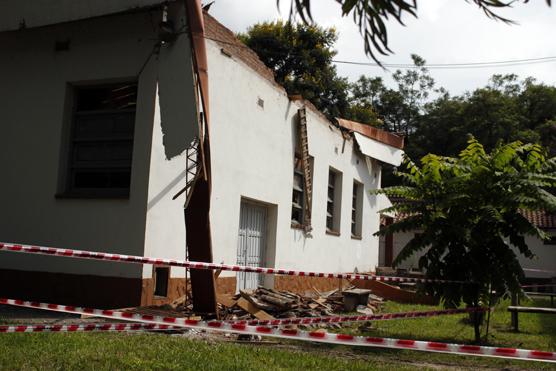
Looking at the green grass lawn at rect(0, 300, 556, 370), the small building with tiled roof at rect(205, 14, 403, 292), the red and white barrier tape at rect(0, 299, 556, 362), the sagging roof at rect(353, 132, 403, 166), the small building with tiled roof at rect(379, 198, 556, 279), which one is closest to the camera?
the red and white barrier tape at rect(0, 299, 556, 362)

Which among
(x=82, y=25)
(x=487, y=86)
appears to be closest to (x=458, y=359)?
(x=82, y=25)

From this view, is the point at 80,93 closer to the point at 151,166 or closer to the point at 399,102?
the point at 151,166

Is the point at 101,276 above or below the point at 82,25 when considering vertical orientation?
below

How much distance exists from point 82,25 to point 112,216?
3.41 metres

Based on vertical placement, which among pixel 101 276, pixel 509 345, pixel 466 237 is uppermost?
pixel 466 237

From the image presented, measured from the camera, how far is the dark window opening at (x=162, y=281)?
960 centimetres

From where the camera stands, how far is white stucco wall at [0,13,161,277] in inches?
372

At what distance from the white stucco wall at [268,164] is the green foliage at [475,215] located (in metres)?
3.67

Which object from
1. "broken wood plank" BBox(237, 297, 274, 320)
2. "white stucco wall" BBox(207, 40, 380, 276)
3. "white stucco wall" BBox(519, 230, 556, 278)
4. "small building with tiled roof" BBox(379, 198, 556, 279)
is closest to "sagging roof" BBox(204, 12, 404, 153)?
"white stucco wall" BBox(207, 40, 380, 276)

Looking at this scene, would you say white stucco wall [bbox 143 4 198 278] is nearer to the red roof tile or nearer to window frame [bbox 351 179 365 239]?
the red roof tile

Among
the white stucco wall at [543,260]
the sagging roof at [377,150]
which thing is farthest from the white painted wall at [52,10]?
the white stucco wall at [543,260]

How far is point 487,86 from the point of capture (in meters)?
43.4

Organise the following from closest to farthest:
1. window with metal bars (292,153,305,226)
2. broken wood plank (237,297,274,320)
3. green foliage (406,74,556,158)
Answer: broken wood plank (237,297,274,320)
window with metal bars (292,153,305,226)
green foliage (406,74,556,158)

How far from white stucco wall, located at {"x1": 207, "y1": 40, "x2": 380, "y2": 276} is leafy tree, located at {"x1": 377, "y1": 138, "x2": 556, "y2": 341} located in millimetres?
3686
